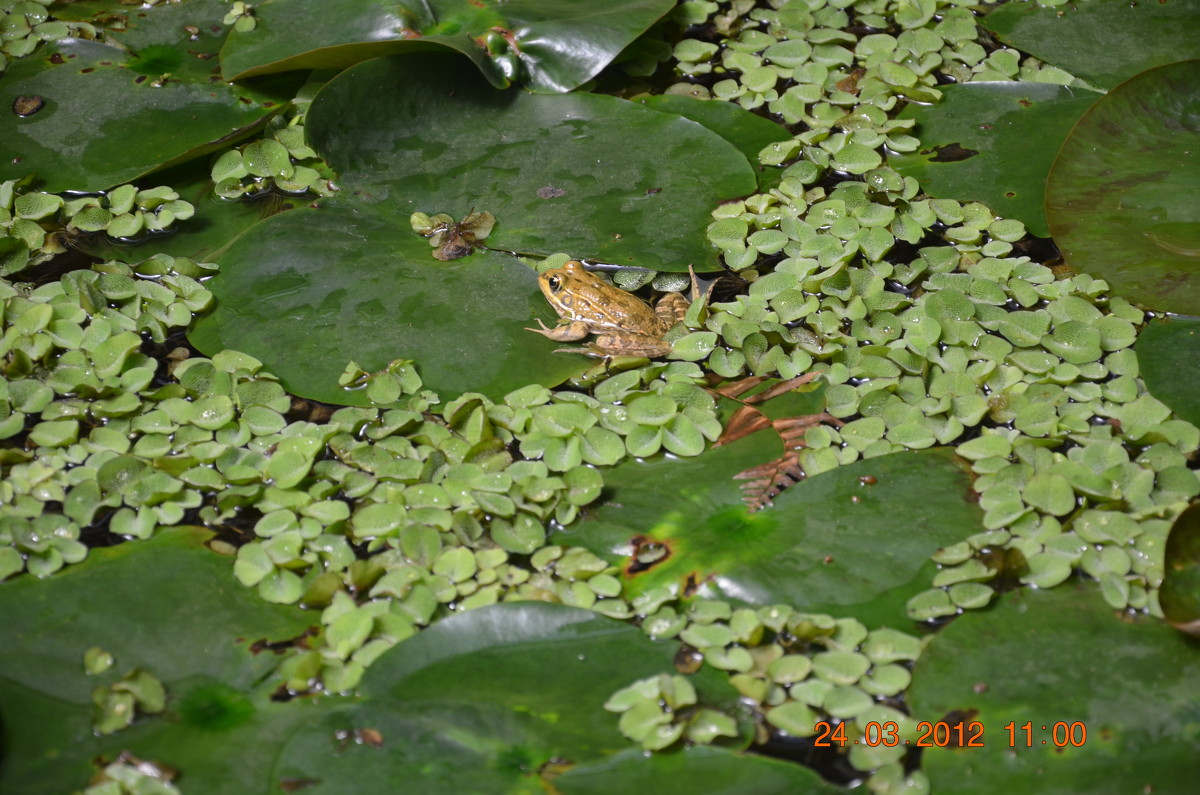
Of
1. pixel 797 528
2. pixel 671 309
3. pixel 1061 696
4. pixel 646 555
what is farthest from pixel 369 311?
pixel 1061 696

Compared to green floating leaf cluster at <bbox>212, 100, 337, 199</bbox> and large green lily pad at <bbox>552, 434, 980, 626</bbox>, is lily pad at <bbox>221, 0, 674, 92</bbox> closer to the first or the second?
green floating leaf cluster at <bbox>212, 100, 337, 199</bbox>

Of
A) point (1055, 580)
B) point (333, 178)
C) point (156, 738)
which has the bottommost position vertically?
point (156, 738)

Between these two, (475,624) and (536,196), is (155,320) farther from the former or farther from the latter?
(475,624)

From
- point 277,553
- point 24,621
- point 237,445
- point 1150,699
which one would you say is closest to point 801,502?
point 1150,699

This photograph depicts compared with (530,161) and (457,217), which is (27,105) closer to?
(457,217)

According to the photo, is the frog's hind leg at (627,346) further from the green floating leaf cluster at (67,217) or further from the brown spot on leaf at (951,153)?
the green floating leaf cluster at (67,217)
